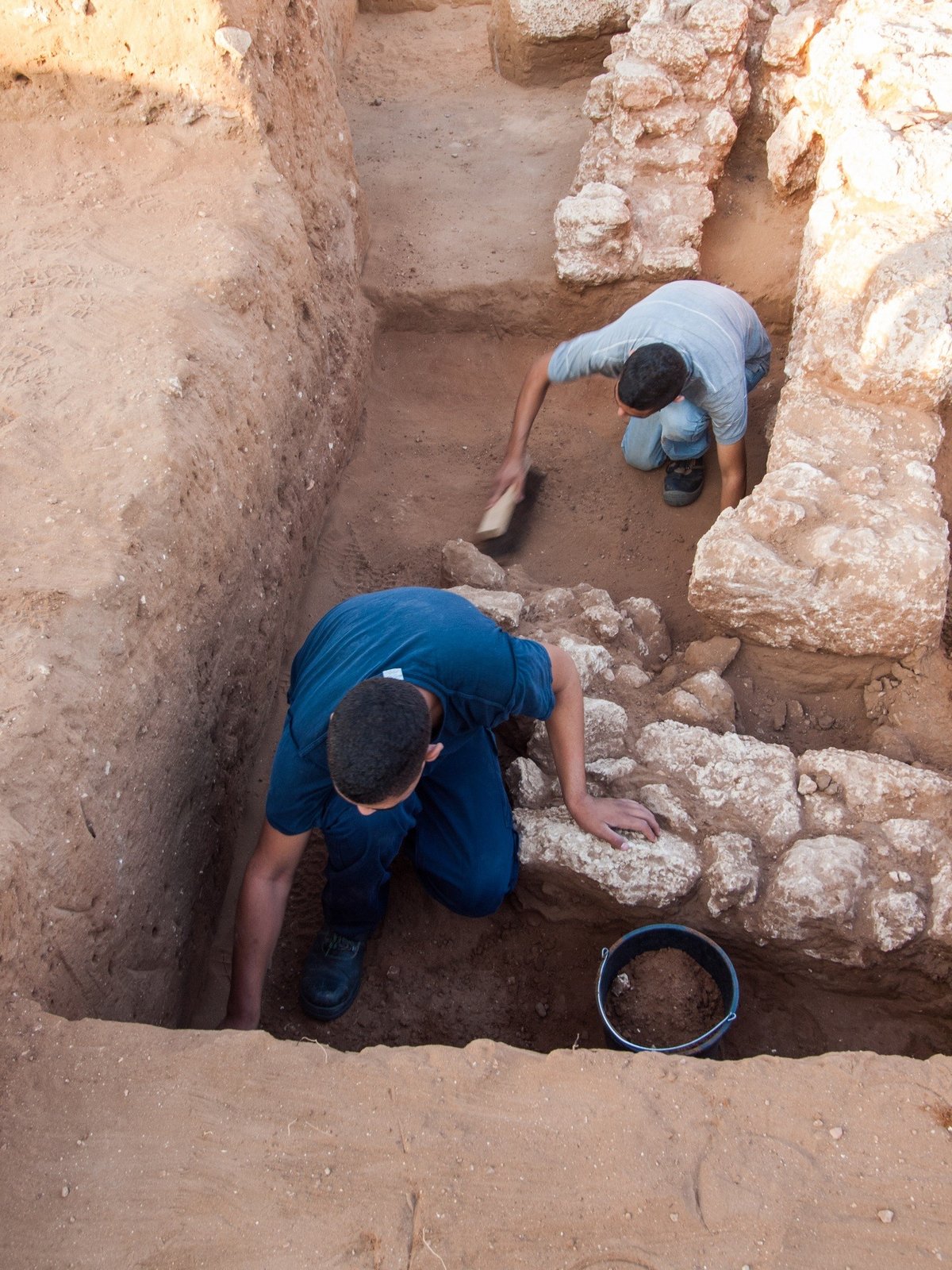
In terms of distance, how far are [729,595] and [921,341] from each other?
1056 mm

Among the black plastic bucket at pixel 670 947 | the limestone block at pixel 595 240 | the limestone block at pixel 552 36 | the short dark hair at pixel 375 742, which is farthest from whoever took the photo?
the limestone block at pixel 552 36

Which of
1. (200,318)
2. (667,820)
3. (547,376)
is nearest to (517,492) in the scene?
(547,376)

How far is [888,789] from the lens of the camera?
2.46 metres

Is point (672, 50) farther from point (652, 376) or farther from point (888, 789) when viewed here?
point (888, 789)

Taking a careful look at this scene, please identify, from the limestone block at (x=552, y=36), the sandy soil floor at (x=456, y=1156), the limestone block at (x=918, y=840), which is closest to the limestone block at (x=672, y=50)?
the limestone block at (x=552, y=36)

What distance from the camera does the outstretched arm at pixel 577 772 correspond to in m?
2.29

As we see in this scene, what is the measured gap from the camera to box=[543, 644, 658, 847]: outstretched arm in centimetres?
229

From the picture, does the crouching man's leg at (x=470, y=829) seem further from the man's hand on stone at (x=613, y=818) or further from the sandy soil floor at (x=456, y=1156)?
the sandy soil floor at (x=456, y=1156)

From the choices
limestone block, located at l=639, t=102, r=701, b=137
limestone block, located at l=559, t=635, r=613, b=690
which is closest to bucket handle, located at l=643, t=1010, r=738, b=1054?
limestone block, located at l=559, t=635, r=613, b=690

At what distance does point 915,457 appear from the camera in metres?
2.88

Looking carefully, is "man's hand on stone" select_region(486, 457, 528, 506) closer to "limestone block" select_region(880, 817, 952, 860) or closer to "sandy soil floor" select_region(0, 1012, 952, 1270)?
"limestone block" select_region(880, 817, 952, 860)

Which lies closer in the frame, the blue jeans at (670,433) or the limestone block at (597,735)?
the limestone block at (597,735)

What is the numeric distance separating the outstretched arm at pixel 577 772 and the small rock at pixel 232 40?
7.81 feet

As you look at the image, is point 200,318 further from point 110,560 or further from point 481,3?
point 481,3
